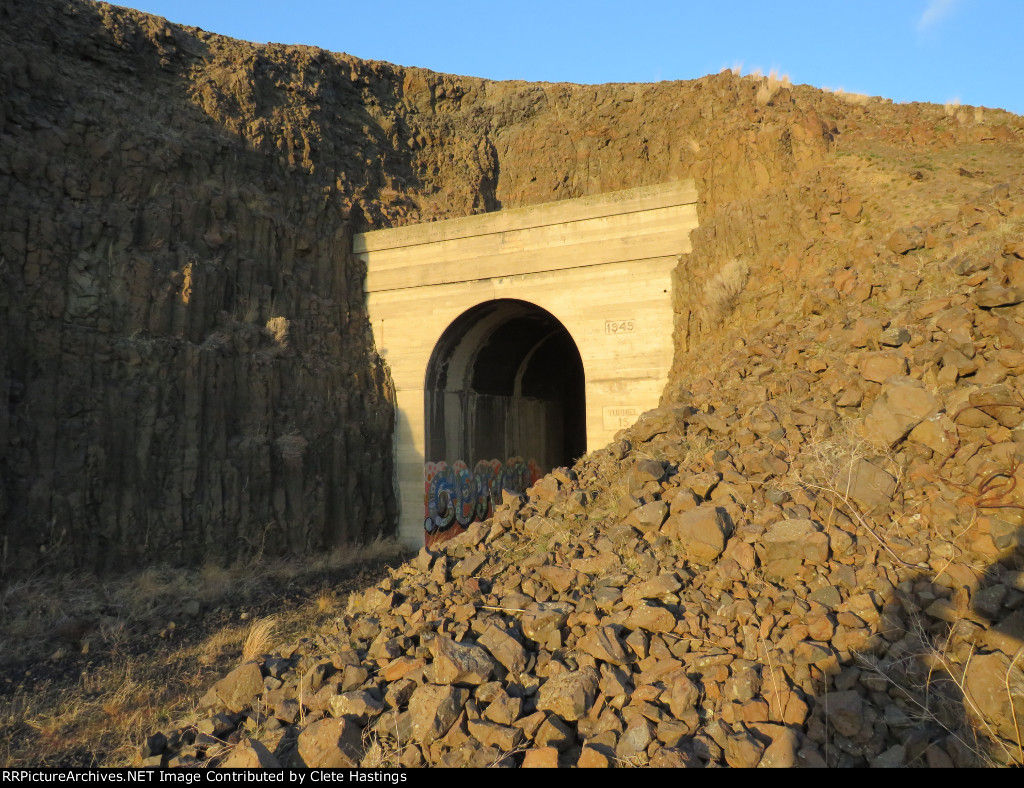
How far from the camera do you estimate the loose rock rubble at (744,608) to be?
4840 mm

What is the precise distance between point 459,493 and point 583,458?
9798 mm

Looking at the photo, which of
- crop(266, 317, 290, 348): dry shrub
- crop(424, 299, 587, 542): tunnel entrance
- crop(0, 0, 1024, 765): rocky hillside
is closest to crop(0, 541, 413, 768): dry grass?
crop(0, 0, 1024, 765): rocky hillside

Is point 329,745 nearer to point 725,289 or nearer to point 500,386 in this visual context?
point 725,289

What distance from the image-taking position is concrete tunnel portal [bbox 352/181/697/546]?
1541 cm

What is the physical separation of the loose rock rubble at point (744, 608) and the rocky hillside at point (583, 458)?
1.2 inches

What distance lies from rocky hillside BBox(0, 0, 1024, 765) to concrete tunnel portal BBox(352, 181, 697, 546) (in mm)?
776

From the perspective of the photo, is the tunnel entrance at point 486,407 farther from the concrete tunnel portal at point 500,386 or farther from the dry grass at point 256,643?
the dry grass at point 256,643

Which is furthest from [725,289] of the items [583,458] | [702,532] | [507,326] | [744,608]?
[744,608]

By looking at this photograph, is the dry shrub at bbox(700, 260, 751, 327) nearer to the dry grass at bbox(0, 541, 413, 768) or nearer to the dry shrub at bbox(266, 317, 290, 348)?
the dry grass at bbox(0, 541, 413, 768)

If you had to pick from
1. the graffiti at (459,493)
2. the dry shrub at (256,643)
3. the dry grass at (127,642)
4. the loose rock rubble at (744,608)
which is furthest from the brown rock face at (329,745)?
the graffiti at (459,493)

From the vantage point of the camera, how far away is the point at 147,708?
25.7 feet

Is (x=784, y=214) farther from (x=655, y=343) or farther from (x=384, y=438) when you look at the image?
(x=384, y=438)

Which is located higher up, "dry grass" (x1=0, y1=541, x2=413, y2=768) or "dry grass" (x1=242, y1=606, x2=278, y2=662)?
"dry grass" (x1=242, y1=606, x2=278, y2=662)

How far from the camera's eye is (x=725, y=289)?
1345 centimetres
